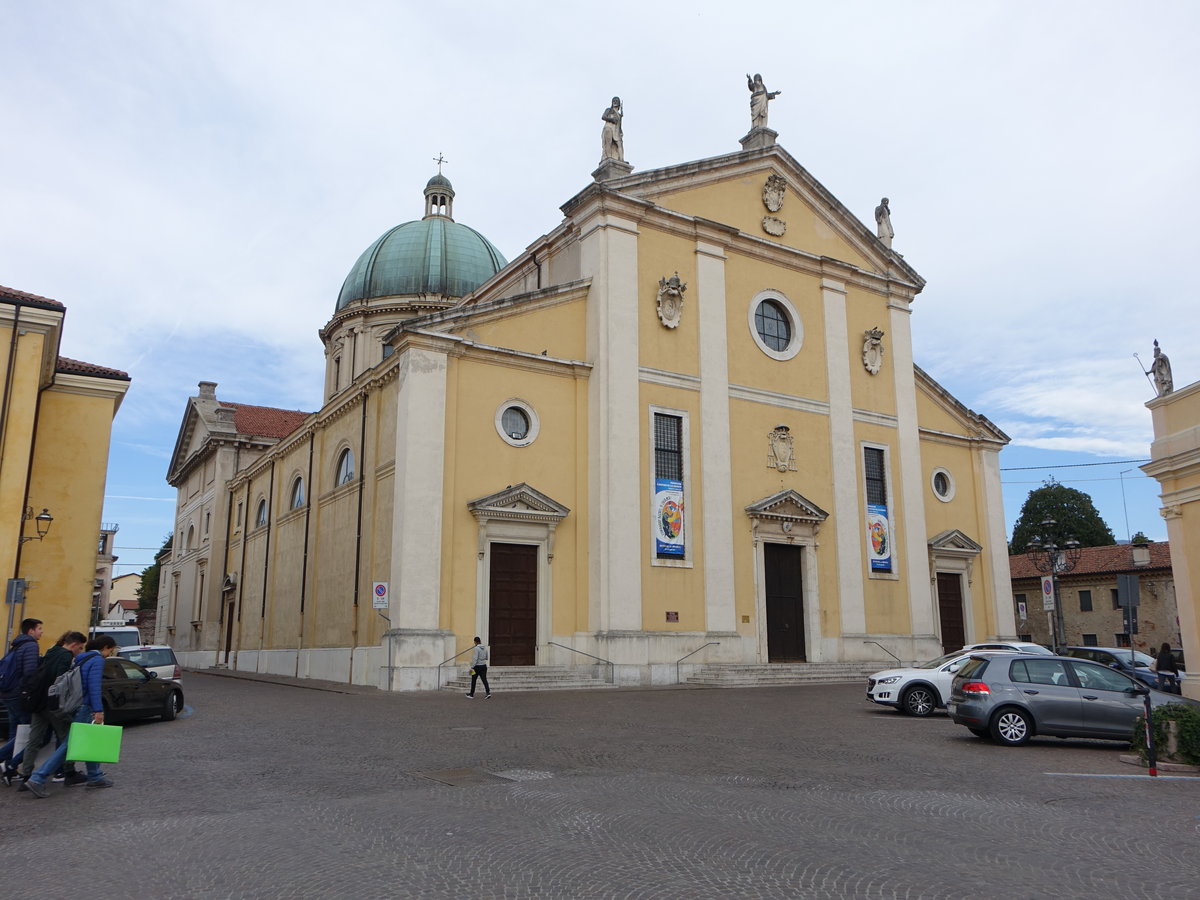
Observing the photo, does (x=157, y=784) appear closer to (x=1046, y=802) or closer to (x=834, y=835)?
(x=834, y=835)

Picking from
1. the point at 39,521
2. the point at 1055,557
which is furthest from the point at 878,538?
the point at 39,521

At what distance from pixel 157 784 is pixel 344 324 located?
116 feet

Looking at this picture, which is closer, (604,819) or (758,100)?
(604,819)

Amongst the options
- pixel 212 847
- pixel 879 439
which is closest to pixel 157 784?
pixel 212 847

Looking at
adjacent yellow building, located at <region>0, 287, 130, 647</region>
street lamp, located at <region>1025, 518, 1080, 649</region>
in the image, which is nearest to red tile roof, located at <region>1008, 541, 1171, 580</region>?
street lamp, located at <region>1025, 518, 1080, 649</region>

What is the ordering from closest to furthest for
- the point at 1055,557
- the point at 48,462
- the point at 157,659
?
the point at 157,659
the point at 48,462
the point at 1055,557

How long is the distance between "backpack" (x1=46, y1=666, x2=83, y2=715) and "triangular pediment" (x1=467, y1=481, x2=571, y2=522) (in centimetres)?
1389

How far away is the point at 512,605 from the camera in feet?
76.1

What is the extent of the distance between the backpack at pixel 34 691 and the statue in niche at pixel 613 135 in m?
21.0

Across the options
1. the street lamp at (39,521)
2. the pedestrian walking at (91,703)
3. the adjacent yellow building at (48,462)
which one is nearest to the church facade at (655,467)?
the adjacent yellow building at (48,462)

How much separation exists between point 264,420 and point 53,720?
43.0 meters

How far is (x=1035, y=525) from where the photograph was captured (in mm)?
58688

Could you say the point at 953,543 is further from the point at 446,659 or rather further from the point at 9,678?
the point at 9,678

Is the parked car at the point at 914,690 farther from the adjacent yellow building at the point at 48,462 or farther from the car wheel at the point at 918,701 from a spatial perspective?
the adjacent yellow building at the point at 48,462
